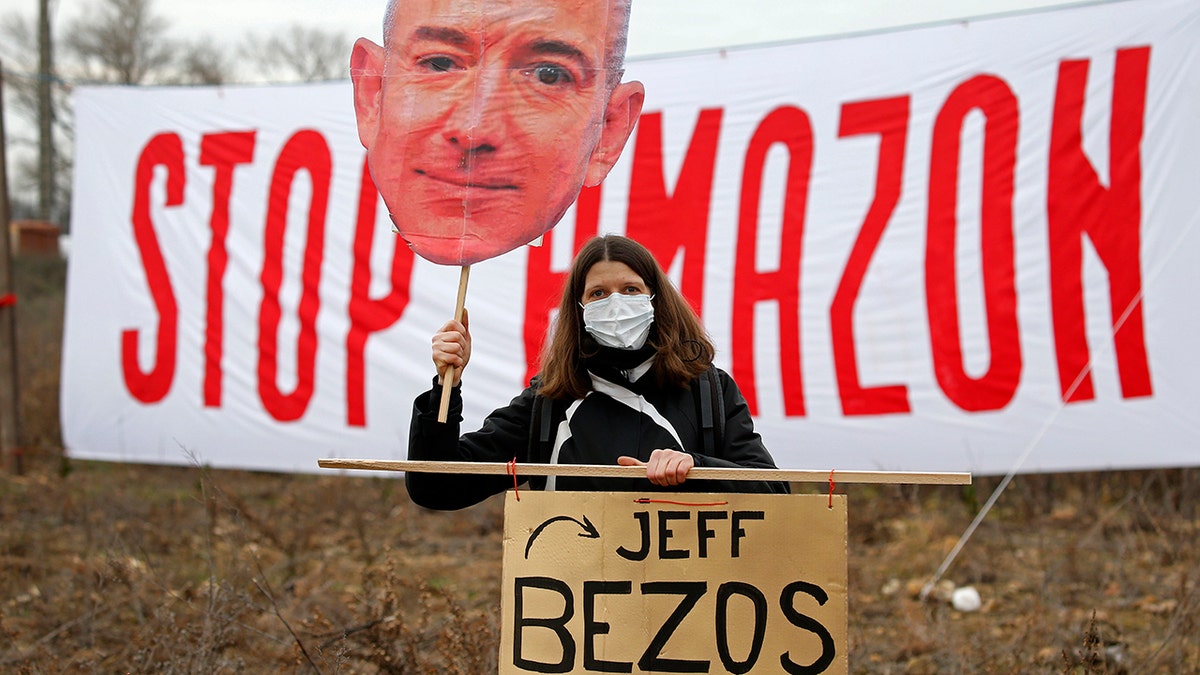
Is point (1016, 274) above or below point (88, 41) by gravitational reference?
below

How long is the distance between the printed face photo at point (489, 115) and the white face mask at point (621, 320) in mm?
302

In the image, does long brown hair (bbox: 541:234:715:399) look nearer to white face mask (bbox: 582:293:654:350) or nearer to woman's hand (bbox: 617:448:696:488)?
white face mask (bbox: 582:293:654:350)

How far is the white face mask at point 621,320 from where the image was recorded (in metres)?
2.42

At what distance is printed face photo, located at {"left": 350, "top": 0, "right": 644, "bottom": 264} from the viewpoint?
2.57 meters

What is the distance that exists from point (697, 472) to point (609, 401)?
1.13 ft

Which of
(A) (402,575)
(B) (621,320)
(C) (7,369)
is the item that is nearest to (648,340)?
(B) (621,320)

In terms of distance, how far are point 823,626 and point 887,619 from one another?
275cm

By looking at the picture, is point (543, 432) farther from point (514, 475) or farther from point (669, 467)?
point (669, 467)

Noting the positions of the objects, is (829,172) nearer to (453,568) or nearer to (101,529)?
(453,568)

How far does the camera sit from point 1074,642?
4.11 metres

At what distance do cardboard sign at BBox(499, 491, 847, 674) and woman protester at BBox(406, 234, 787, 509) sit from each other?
82mm

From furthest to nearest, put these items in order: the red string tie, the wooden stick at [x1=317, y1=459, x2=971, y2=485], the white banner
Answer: the white banner < the red string tie < the wooden stick at [x1=317, y1=459, x2=971, y2=485]

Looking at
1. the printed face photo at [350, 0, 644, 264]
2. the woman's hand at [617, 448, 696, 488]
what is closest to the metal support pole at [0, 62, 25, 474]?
the printed face photo at [350, 0, 644, 264]

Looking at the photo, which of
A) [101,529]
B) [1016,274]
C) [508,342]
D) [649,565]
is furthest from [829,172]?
[101,529]
